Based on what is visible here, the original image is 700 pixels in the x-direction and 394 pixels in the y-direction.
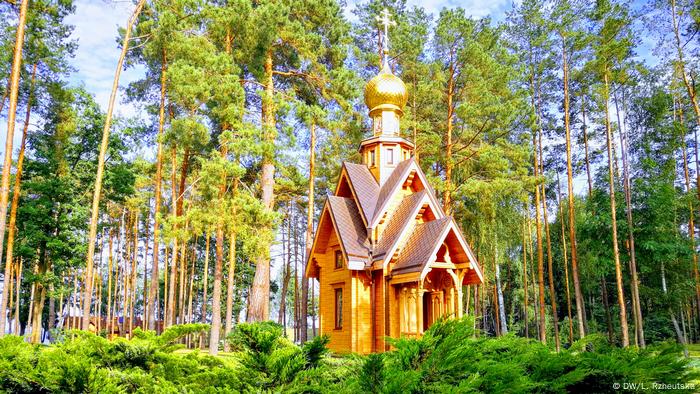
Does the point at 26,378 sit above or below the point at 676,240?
below

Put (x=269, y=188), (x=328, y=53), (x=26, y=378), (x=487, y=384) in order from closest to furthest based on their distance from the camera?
1. (x=487, y=384)
2. (x=26, y=378)
3. (x=269, y=188)
4. (x=328, y=53)

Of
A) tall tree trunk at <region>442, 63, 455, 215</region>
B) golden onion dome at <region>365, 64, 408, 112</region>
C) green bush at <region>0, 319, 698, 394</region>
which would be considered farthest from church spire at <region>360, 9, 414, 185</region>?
green bush at <region>0, 319, 698, 394</region>

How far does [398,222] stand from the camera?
1588 centimetres

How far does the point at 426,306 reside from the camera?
16.9 m

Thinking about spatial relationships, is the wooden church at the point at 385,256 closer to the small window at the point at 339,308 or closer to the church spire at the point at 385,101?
the small window at the point at 339,308

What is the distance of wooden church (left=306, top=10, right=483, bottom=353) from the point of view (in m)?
14.8

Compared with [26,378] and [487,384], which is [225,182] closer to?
[26,378]

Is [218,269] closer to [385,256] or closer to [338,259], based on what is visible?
[338,259]

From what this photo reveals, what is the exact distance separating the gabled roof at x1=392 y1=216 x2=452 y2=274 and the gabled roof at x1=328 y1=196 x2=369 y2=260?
124 cm

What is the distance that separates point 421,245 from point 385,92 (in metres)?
7.21

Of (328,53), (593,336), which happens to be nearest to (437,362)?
(593,336)

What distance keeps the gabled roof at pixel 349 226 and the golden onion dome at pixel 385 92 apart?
4.39 metres

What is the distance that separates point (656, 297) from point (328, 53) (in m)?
23.4

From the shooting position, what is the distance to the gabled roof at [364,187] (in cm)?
1631
